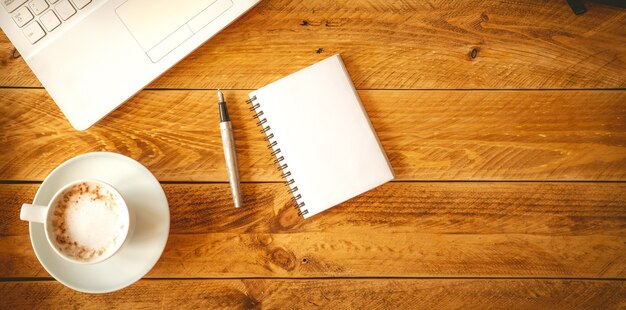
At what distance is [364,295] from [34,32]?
0.69m

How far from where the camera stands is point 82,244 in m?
0.65

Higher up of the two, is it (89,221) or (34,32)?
(34,32)

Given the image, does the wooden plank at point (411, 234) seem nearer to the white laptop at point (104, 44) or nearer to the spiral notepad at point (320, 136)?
the spiral notepad at point (320, 136)

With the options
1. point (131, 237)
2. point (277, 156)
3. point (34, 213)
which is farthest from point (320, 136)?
point (34, 213)

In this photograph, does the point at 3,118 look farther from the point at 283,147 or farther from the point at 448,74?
the point at 448,74

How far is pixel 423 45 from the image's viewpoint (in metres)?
0.75

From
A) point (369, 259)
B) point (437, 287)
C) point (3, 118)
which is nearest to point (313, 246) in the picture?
point (369, 259)

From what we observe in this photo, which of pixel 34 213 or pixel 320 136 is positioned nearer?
pixel 34 213

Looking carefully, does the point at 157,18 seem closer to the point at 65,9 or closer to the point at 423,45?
the point at 65,9

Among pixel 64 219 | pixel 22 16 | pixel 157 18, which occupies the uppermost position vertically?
pixel 22 16

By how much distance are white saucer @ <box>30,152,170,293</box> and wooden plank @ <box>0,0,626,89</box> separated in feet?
0.54

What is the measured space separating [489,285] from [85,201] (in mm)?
673

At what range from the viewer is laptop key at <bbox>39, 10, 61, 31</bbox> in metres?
0.67

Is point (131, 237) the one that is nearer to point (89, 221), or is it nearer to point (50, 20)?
point (89, 221)
